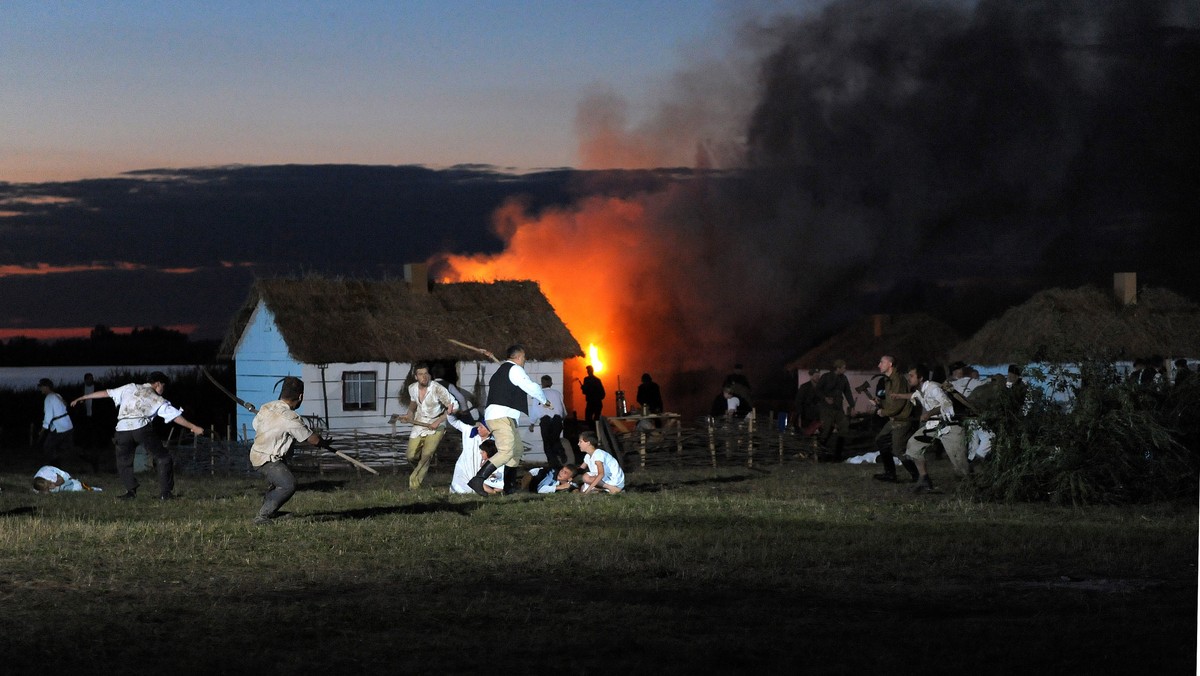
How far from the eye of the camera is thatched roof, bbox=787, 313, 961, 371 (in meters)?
48.6

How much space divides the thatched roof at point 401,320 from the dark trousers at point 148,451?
11.7 meters

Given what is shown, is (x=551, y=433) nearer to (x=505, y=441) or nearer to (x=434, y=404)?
(x=434, y=404)

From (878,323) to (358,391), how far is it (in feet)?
75.0

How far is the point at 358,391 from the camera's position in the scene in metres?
32.6

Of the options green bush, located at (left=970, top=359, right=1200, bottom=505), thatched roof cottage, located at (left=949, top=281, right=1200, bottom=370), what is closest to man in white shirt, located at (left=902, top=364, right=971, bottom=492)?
green bush, located at (left=970, top=359, right=1200, bottom=505)

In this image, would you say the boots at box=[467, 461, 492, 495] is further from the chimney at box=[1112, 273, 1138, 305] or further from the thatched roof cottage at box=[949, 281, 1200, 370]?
the chimney at box=[1112, 273, 1138, 305]

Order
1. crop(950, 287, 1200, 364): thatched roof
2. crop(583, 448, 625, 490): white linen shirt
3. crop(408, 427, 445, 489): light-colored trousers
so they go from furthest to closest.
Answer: crop(950, 287, 1200, 364): thatched roof
crop(408, 427, 445, 489): light-colored trousers
crop(583, 448, 625, 490): white linen shirt

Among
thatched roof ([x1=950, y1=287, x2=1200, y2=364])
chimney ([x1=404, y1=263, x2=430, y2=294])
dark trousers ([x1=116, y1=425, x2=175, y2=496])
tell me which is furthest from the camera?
thatched roof ([x1=950, y1=287, x2=1200, y2=364])

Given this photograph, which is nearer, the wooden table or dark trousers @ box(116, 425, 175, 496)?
dark trousers @ box(116, 425, 175, 496)

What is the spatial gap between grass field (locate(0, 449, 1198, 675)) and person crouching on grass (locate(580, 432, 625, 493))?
1009 millimetres

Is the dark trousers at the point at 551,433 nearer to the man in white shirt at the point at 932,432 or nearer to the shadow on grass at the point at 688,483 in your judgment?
the shadow on grass at the point at 688,483

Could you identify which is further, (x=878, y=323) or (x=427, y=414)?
(x=878, y=323)

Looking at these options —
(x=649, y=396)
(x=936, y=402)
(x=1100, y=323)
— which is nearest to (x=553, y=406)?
(x=936, y=402)

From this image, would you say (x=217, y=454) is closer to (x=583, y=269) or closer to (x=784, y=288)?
(x=583, y=269)
